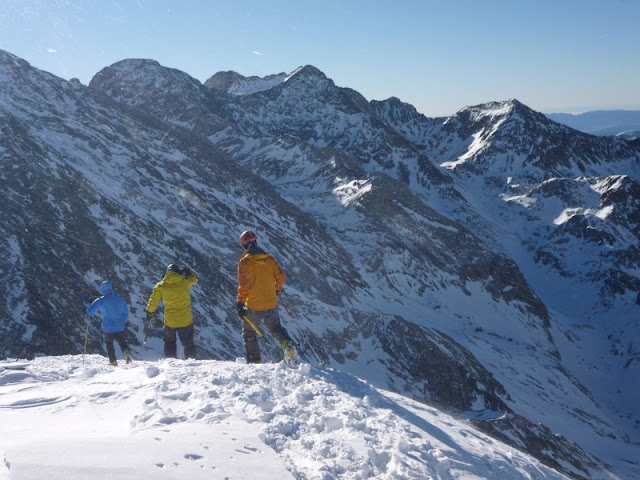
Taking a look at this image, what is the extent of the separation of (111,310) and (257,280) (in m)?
5.23

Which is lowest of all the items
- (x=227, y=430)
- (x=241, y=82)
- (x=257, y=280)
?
(x=227, y=430)

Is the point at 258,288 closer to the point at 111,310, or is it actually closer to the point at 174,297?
the point at 174,297

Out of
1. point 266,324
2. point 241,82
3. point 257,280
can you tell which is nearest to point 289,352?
point 266,324

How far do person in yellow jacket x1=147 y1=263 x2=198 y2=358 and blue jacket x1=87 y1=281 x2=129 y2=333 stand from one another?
1041 mm

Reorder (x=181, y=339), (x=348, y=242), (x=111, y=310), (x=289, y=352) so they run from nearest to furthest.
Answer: (x=289, y=352) → (x=181, y=339) → (x=111, y=310) → (x=348, y=242)

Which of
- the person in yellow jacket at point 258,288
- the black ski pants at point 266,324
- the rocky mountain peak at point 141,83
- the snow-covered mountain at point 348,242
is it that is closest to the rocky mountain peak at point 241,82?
the snow-covered mountain at point 348,242

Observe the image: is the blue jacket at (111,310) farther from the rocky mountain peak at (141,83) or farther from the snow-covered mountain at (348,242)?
the rocky mountain peak at (141,83)

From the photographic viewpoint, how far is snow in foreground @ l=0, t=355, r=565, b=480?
208 inches

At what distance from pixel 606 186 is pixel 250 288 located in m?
139

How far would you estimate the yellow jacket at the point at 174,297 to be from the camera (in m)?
12.1

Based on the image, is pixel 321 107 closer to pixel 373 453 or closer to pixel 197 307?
pixel 197 307

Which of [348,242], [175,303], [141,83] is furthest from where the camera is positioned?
[141,83]

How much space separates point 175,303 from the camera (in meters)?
12.3

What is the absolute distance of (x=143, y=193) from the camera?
43406mm
